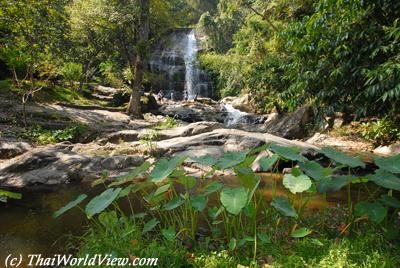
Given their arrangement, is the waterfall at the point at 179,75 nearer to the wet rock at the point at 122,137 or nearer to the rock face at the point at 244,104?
the rock face at the point at 244,104

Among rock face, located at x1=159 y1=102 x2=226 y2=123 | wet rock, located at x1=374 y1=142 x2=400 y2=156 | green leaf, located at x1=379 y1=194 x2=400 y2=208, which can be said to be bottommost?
rock face, located at x1=159 y1=102 x2=226 y2=123

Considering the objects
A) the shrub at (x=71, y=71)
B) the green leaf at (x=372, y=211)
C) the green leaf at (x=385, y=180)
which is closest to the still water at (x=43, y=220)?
the green leaf at (x=372, y=211)

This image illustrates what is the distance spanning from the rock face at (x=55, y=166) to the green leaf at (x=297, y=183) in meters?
5.45

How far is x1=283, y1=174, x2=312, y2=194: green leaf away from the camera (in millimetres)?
2879

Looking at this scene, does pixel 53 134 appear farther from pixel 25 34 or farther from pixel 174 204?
pixel 174 204

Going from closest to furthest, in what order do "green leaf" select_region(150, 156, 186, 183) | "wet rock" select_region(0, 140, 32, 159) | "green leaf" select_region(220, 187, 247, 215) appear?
1. "green leaf" select_region(220, 187, 247, 215)
2. "green leaf" select_region(150, 156, 186, 183)
3. "wet rock" select_region(0, 140, 32, 159)

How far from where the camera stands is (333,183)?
11.1 feet

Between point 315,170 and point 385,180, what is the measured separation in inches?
23.5

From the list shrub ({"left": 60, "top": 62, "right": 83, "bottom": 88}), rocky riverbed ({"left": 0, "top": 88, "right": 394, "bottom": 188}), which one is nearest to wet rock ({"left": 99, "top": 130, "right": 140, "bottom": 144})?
rocky riverbed ({"left": 0, "top": 88, "right": 394, "bottom": 188})

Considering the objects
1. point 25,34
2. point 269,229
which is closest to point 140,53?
point 25,34

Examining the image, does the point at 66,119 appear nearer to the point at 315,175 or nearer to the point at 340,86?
the point at 340,86

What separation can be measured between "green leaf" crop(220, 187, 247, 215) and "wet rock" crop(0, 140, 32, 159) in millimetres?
7696

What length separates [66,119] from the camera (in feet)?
43.4

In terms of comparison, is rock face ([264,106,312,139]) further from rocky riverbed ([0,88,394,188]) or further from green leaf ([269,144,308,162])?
green leaf ([269,144,308,162])
